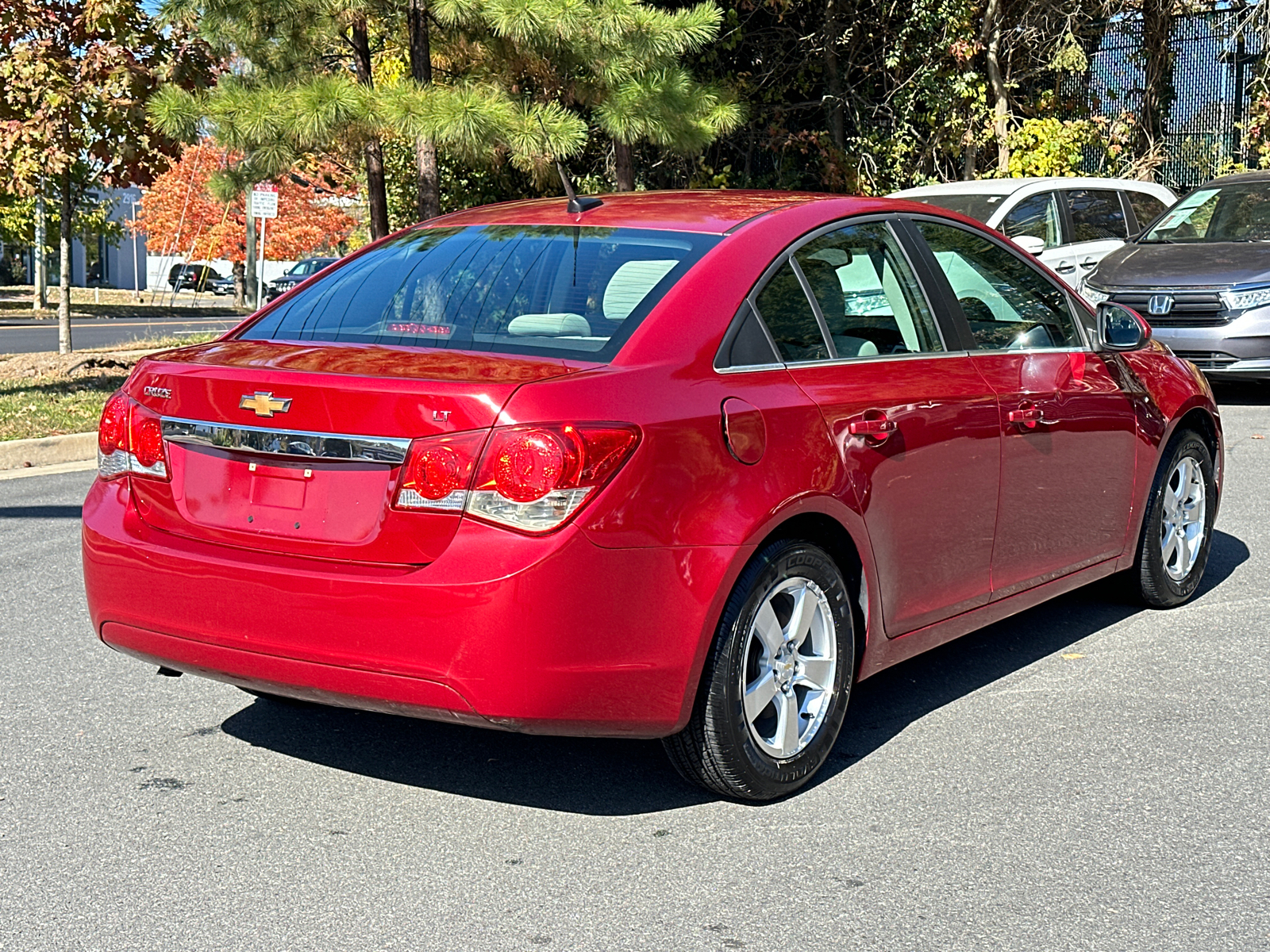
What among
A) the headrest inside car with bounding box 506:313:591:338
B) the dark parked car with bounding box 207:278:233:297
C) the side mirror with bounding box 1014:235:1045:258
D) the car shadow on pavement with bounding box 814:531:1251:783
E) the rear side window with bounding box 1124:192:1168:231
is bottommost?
the car shadow on pavement with bounding box 814:531:1251:783

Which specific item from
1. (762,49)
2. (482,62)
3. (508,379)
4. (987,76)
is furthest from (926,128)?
(508,379)

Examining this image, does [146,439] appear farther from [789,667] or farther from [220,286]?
[220,286]

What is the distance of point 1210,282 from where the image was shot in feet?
40.6

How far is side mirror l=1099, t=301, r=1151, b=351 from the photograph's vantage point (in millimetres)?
5402

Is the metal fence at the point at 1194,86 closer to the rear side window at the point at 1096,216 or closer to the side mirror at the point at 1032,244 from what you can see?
the rear side window at the point at 1096,216

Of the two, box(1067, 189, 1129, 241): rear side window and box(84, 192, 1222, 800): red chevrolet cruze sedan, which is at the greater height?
box(1067, 189, 1129, 241): rear side window

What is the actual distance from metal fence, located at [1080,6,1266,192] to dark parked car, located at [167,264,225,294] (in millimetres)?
36633

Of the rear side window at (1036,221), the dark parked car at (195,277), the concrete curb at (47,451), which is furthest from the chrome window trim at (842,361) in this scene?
the dark parked car at (195,277)

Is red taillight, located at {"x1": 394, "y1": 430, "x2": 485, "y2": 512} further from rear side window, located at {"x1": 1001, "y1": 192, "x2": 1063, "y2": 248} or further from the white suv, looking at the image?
rear side window, located at {"x1": 1001, "y1": 192, "x2": 1063, "y2": 248}

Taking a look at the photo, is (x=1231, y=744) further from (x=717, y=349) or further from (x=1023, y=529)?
(x=717, y=349)

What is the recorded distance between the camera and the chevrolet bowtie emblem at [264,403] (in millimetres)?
3729

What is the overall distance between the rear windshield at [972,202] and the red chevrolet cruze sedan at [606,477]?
9.58m

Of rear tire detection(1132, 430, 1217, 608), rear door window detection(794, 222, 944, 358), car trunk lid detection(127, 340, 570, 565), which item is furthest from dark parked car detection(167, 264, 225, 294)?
car trunk lid detection(127, 340, 570, 565)

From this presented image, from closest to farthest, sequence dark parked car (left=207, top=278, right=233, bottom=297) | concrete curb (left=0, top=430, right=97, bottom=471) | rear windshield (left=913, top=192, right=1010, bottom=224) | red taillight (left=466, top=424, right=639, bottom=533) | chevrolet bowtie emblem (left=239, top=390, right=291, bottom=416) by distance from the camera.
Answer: red taillight (left=466, top=424, right=639, bottom=533)
chevrolet bowtie emblem (left=239, top=390, right=291, bottom=416)
concrete curb (left=0, top=430, right=97, bottom=471)
rear windshield (left=913, top=192, right=1010, bottom=224)
dark parked car (left=207, top=278, right=233, bottom=297)
